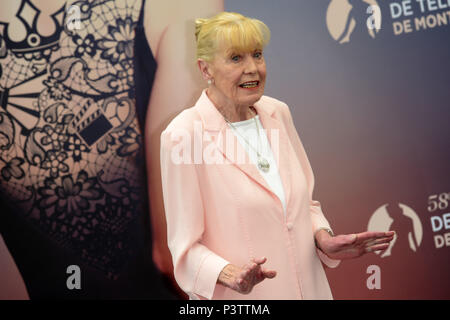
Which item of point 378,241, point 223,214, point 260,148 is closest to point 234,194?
point 223,214

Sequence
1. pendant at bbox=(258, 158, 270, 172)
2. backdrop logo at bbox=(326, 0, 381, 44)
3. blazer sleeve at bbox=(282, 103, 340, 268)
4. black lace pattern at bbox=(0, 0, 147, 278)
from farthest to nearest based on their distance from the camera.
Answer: backdrop logo at bbox=(326, 0, 381, 44) → black lace pattern at bbox=(0, 0, 147, 278) → blazer sleeve at bbox=(282, 103, 340, 268) → pendant at bbox=(258, 158, 270, 172)

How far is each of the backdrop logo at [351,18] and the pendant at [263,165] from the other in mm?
1230

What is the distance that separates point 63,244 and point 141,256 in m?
0.40

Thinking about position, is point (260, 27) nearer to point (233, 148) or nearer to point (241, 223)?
point (233, 148)

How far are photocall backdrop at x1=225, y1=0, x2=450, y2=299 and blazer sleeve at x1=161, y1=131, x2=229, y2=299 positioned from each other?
1.20 meters

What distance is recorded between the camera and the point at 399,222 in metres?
3.00

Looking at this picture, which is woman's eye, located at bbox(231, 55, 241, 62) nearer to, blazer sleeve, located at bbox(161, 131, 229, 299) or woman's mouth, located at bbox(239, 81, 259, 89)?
woman's mouth, located at bbox(239, 81, 259, 89)

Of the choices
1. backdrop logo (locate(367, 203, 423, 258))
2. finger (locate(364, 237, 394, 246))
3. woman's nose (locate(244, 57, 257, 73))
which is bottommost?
backdrop logo (locate(367, 203, 423, 258))

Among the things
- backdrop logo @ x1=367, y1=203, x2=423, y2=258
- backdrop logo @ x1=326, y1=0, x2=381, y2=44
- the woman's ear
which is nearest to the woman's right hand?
the woman's ear

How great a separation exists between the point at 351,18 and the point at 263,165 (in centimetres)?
133

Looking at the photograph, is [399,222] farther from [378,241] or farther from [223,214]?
[223,214]

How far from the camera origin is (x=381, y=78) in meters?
2.92

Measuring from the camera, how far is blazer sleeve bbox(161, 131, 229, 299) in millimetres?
1774

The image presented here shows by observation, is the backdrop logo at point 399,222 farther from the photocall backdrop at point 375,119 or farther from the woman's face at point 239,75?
the woman's face at point 239,75
